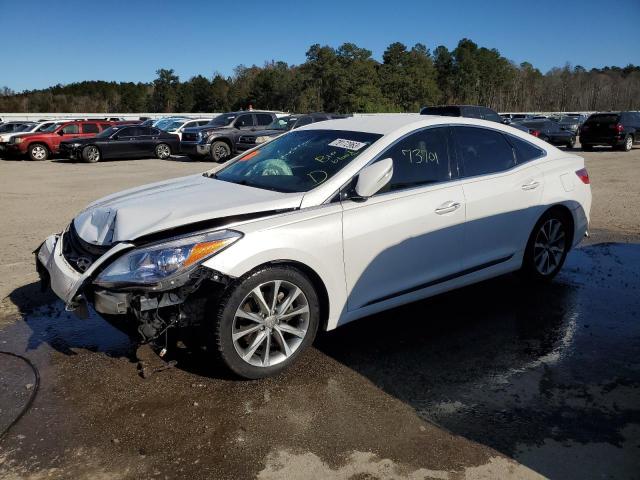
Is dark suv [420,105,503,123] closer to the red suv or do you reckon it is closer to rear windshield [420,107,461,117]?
rear windshield [420,107,461,117]

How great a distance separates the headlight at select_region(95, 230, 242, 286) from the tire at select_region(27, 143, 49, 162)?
22.9 m

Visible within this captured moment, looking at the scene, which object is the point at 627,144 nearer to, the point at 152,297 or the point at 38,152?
the point at 152,297

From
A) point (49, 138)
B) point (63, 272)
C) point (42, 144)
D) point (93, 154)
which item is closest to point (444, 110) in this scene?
point (93, 154)

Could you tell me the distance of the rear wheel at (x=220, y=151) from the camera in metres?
20.3

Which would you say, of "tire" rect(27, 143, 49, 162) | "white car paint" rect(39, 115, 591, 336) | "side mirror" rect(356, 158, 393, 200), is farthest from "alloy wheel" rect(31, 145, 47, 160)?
"side mirror" rect(356, 158, 393, 200)

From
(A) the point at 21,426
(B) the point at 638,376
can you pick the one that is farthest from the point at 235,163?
(B) the point at 638,376

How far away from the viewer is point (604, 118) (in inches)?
909

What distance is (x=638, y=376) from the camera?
141 inches

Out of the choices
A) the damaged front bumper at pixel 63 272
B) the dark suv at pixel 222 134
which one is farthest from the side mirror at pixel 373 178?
the dark suv at pixel 222 134

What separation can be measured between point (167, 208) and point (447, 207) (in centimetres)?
208

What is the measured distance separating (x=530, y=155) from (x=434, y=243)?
166 centimetres

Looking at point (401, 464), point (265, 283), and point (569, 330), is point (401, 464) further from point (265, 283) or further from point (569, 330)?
point (569, 330)

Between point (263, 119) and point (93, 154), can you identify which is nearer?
point (263, 119)

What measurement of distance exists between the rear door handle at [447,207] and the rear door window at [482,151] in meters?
0.35
